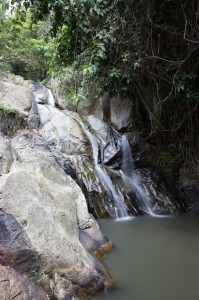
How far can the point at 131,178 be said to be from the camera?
7582mm

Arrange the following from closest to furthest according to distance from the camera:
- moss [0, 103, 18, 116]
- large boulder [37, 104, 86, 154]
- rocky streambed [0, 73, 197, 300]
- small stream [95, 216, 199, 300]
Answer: rocky streambed [0, 73, 197, 300] < small stream [95, 216, 199, 300] < large boulder [37, 104, 86, 154] < moss [0, 103, 18, 116]

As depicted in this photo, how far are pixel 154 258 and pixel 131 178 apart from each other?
3.27 meters

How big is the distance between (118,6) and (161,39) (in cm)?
108

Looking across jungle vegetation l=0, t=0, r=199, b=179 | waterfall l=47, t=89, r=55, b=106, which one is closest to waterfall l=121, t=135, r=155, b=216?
jungle vegetation l=0, t=0, r=199, b=179

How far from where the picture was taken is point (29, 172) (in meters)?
4.32

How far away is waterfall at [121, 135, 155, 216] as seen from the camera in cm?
694

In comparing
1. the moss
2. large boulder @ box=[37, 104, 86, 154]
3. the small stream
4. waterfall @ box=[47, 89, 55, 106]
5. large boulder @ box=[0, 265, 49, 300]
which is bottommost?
the small stream

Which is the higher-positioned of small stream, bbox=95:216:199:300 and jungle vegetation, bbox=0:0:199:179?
jungle vegetation, bbox=0:0:199:179

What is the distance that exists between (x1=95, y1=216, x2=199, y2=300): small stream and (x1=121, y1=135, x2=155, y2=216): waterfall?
57cm

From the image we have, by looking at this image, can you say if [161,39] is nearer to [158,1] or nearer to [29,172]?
[158,1]

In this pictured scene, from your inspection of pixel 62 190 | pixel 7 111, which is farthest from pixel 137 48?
pixel 7 111

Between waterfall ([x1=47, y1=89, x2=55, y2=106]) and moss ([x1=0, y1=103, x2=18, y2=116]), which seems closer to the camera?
moss ([x1=0, y1=103, x2=18, y2=116])

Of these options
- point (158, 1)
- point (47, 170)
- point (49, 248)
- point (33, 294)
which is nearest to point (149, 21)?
point (158, 1)

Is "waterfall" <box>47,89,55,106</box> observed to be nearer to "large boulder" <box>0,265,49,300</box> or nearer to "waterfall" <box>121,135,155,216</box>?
"waterfall" <box>121,135,155,216</box>
